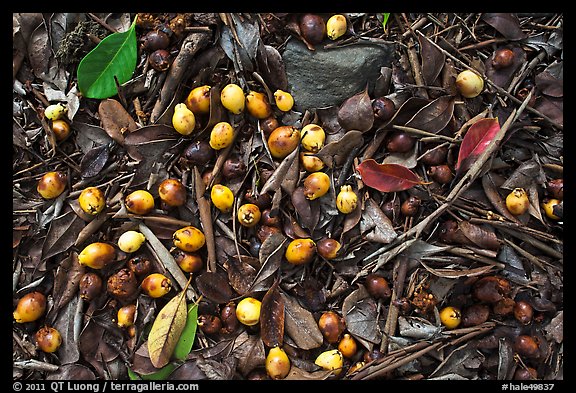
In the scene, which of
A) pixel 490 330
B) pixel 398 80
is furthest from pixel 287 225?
pixel 490 330

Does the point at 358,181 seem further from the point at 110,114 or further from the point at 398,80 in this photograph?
the point at 110,114

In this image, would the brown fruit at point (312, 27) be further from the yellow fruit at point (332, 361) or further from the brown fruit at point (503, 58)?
the yellow fruit at point (332, 361)

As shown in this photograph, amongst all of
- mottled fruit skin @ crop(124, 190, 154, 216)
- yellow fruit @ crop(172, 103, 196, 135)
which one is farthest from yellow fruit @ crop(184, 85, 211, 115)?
mottled fruit skin @ crop(124, 190, 154, 216)

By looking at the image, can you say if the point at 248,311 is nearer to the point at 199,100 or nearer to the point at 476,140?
the point at 199,100

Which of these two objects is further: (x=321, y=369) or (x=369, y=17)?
(x=369, y=17)

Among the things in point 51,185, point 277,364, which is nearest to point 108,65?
point 51,185

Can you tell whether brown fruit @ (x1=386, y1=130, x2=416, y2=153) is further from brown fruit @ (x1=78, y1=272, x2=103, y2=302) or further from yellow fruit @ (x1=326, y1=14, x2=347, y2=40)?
brown fruit @ (x1=78, y1=272, x2=103, y2=302)
